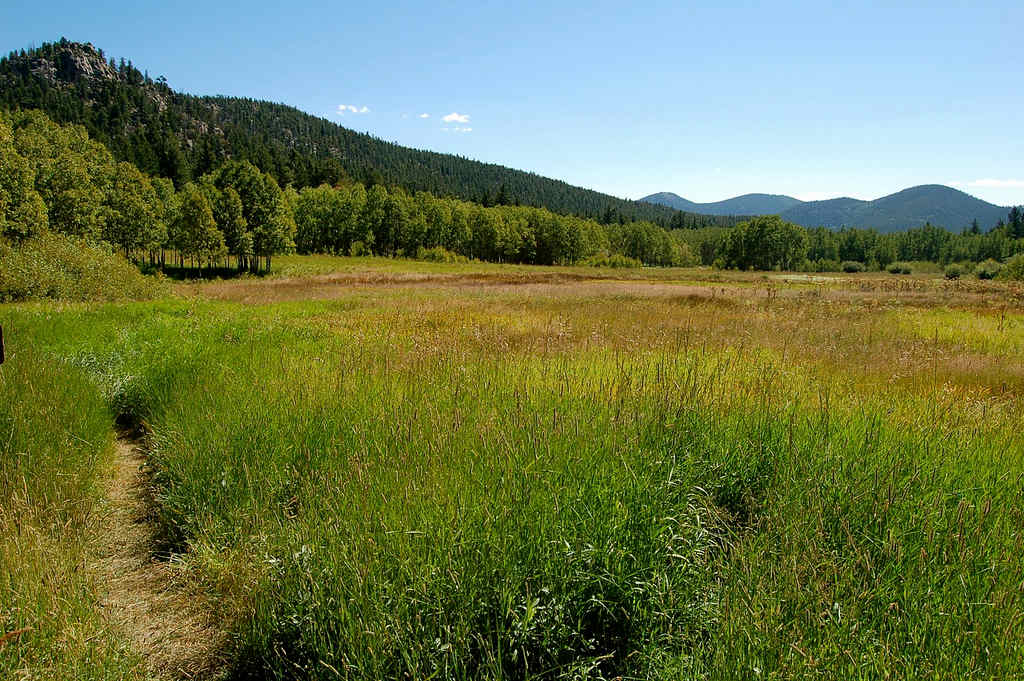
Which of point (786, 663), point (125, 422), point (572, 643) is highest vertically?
point (786, 663)

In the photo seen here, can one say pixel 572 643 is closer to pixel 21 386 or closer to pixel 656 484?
pixel 656 484

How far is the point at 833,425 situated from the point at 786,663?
292 cm

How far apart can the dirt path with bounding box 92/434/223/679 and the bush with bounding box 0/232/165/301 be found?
2306 centimetres

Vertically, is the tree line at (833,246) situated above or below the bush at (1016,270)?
above

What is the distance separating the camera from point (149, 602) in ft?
11.1

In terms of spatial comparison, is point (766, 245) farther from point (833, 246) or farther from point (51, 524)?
point (51, 524)

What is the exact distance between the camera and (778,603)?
7.26 ft

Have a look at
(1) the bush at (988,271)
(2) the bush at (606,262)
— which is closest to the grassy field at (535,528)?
(1) the bush at (988,271)

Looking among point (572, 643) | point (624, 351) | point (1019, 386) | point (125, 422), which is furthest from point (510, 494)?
point (1019, 386)

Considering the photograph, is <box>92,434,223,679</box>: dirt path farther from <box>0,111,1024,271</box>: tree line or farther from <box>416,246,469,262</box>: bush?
<box>416,246,469,262</box>: bush

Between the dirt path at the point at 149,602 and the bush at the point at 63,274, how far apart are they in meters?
23.1

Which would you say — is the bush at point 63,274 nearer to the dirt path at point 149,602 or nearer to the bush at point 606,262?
the dirt path at point 149,602

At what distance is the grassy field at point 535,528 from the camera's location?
225 centimetres

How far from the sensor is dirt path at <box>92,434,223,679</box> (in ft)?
9.50
